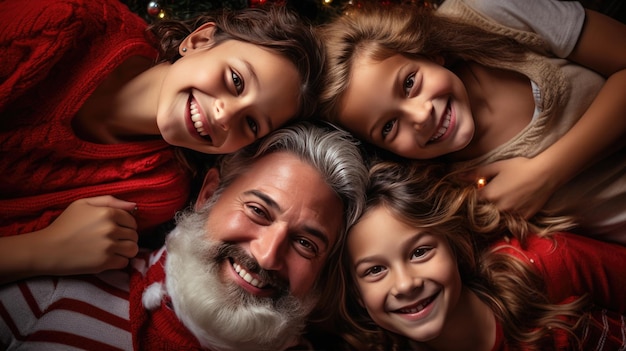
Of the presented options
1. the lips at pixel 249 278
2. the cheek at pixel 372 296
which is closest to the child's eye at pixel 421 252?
the cheek at pixel 372 296

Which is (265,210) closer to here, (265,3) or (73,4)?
(265,3)

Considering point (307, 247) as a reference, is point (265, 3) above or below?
above

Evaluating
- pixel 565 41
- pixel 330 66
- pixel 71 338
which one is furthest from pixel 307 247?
pixel 565 41

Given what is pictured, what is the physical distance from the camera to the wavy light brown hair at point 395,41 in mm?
1157

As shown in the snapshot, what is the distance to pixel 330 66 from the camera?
1177mm

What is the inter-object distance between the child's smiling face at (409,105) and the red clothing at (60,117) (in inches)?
18.1

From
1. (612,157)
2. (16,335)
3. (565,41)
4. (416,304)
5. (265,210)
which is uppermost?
(565,41)

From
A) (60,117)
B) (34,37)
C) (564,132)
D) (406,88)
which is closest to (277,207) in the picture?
(406,88)

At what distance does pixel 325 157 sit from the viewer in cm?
116

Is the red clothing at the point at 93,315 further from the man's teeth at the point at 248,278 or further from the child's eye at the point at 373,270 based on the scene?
the child's eye at the point at 373,270

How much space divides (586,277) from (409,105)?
1.94 feet

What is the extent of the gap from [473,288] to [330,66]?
618 mm

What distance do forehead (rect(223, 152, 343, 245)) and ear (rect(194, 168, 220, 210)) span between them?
0.26 feet

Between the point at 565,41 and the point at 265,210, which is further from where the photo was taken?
the point at 565,41
